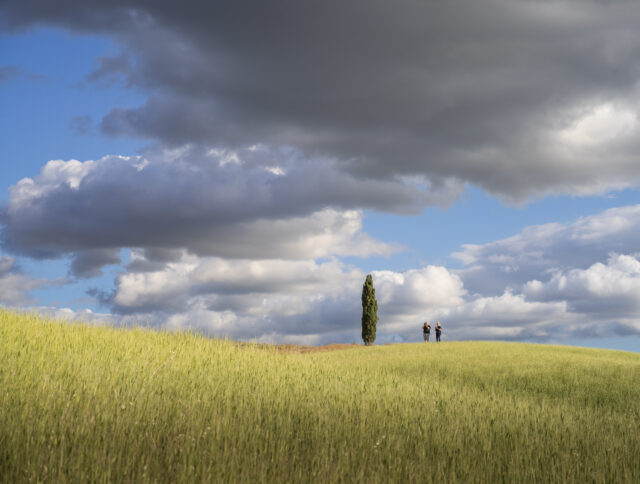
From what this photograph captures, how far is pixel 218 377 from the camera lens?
1066cm

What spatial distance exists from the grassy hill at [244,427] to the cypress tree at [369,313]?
36.5 meters

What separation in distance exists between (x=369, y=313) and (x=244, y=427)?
143 feet

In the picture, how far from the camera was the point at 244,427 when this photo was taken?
23.4 feet

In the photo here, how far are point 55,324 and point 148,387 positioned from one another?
7713 millimetres

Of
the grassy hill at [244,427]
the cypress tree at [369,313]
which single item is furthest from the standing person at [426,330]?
the grassy hill at [244,427]

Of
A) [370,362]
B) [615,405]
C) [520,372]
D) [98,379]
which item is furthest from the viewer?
[370,362]

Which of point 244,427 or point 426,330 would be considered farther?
point 426,330

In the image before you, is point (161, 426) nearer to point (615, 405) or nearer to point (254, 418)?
point (254, 418)

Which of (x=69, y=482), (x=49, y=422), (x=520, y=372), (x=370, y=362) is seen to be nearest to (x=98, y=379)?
(x=49, y=422)

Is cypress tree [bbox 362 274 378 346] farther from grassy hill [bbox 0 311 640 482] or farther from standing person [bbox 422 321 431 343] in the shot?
grassy hill [bbox 0 311 640 482]

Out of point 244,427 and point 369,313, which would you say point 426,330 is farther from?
point 244,427

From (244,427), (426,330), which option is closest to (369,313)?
(426,330)

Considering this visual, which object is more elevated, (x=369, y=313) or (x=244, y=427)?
(x=369, y=313)

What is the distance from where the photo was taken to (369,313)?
5006 cm
